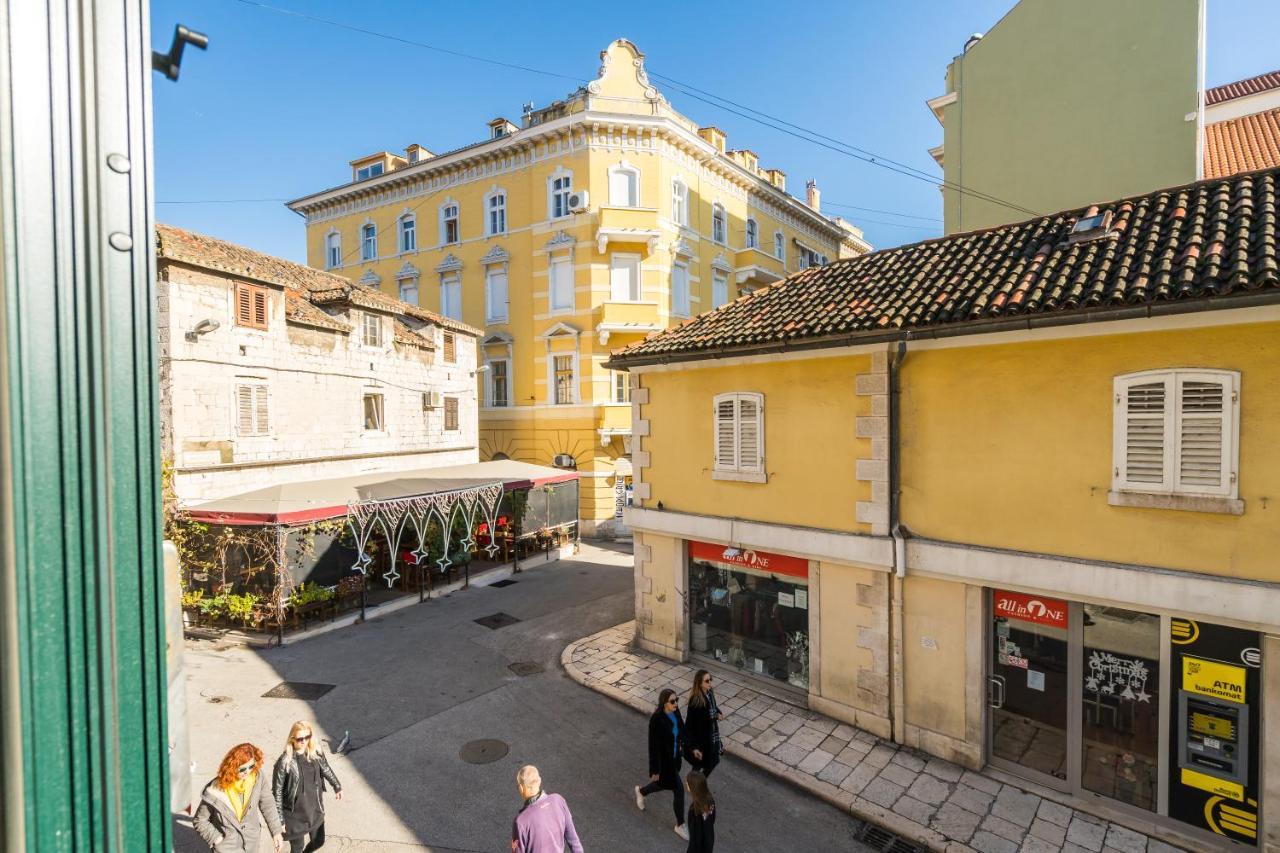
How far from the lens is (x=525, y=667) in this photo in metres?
12.4

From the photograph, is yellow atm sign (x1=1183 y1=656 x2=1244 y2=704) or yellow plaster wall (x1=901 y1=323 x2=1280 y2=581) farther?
yellow atm sign (x1=1183 y1=656 x2=1244 y2=704)

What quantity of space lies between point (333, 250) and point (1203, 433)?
112ft

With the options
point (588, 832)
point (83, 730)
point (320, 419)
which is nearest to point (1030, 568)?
point (588, 832)

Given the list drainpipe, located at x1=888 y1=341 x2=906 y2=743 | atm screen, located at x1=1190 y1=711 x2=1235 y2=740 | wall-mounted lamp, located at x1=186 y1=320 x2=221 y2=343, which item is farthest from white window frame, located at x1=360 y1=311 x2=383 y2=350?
atm screen, located at x1=1190 y1=711 x2=1235 y2=740

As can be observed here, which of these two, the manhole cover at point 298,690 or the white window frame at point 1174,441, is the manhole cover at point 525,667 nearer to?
the manhole cover at point 298,690

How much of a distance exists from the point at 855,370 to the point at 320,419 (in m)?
15.2

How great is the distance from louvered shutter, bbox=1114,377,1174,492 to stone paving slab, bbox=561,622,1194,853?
4.06 m

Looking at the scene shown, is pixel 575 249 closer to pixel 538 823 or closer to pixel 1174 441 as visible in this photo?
pixel 1174 441

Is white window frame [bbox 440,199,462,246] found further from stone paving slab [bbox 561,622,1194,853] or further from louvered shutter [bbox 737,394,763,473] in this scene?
stone paving slab [bbox 561,622,1194,853]

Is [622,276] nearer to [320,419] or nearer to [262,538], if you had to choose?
[320,419]

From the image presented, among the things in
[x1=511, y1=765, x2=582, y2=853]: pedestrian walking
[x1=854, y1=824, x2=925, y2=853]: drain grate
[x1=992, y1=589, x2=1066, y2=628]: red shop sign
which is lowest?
[x1=854, y1=824, x2=925, y2=853]: drain grate

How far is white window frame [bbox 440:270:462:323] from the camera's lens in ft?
91.8

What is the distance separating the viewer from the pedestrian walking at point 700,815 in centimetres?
641

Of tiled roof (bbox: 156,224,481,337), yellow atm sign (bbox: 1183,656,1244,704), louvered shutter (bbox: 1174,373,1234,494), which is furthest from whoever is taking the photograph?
tiled roof (bbox: 156,224,481,337)
